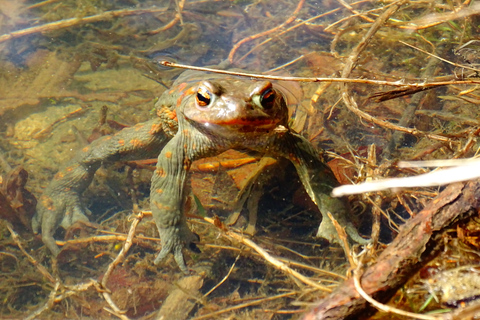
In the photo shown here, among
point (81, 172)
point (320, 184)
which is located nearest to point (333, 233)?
point (320, 184)

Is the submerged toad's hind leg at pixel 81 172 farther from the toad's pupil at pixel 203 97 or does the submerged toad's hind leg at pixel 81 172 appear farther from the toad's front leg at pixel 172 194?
the toad's pupil at pixel 203 97

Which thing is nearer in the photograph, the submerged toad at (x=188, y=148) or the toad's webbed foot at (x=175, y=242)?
the submerged toad at (x=188, y=148)

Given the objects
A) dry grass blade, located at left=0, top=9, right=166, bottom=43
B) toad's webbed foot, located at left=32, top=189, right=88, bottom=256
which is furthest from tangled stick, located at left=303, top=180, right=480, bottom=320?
dry grass blade, located at left=0, top=9, right=166, bottom=43

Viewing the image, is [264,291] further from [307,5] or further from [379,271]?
[307,5]

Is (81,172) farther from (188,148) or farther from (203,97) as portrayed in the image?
(203,97)

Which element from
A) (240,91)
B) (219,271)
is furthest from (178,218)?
(240,91)

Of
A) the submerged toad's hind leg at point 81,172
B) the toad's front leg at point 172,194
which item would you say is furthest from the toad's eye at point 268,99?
the submerged toad's hind leg at point 81,172

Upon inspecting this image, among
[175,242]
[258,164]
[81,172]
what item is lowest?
[81,172]
